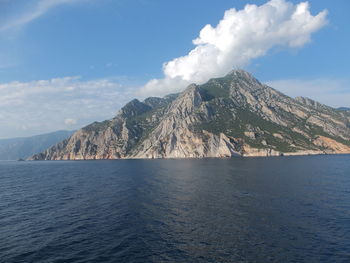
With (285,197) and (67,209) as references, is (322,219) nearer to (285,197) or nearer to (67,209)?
(285,197)

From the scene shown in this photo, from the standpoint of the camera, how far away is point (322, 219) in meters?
48.1

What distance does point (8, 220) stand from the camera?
50312 mm

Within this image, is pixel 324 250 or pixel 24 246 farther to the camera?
pixel 24 246

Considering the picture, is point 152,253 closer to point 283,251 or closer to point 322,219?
point 283,251

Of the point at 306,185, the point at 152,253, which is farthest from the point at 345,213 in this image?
the point at 152,253

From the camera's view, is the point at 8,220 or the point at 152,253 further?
the point at 8,220

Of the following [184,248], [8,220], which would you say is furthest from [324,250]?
[8,220]

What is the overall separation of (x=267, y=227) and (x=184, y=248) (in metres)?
18.3

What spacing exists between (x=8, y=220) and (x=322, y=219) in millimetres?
67447

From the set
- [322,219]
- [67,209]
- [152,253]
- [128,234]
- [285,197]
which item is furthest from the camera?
[285,197]

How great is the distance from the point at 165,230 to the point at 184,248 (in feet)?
28.9

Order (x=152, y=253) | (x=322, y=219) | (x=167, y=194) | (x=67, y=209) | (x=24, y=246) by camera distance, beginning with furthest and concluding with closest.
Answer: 1. (x=167, y=194)
2. (x=67, y=209)
3. (x=322, y=219)
4. (x=24, y=246)
5. (x=152, y=253)

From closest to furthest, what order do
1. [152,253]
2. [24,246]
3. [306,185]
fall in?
[152,253] → [24,246] → [306,185]

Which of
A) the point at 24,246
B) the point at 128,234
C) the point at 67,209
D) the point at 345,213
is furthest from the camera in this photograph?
the point at 67,209
